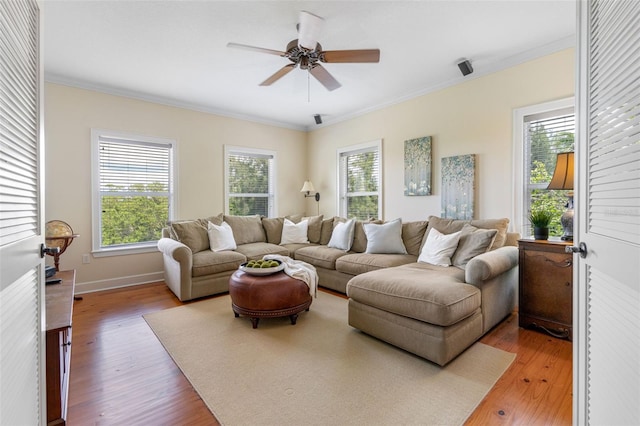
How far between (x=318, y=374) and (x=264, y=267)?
44.9 inches

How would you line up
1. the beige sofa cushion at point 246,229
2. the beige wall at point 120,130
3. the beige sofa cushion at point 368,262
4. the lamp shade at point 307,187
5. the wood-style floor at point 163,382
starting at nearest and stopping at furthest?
the wood-style floor at point 163,382, the beige sofa cushion at point 368,262, the beige wall at point 120,130, the beige sofa cushion at point 246,229, the lamp shade at point 307,187

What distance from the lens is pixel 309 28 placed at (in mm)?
2131

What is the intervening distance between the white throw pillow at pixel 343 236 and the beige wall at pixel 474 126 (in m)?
0.70

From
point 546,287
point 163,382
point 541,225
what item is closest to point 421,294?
point 546,287

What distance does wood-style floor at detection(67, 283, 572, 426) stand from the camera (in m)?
1.60

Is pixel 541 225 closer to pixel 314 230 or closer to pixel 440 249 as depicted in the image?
pixel 440 249

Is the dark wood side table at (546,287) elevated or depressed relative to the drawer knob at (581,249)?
depressed

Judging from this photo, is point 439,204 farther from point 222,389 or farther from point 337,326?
point 222,389

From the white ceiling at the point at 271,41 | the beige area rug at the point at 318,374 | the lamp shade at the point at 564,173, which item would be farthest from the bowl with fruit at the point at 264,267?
the lamp shade at the point at 564,173

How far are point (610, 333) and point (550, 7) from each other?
2.49 meters

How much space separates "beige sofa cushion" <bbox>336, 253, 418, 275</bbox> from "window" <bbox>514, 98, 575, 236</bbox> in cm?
126

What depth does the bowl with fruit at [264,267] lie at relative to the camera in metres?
2.78

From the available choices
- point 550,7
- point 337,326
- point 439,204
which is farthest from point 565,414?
point 550,7

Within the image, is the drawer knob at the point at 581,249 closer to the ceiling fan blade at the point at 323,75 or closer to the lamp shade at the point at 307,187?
the ceiling fan blade at the point at 323,75
